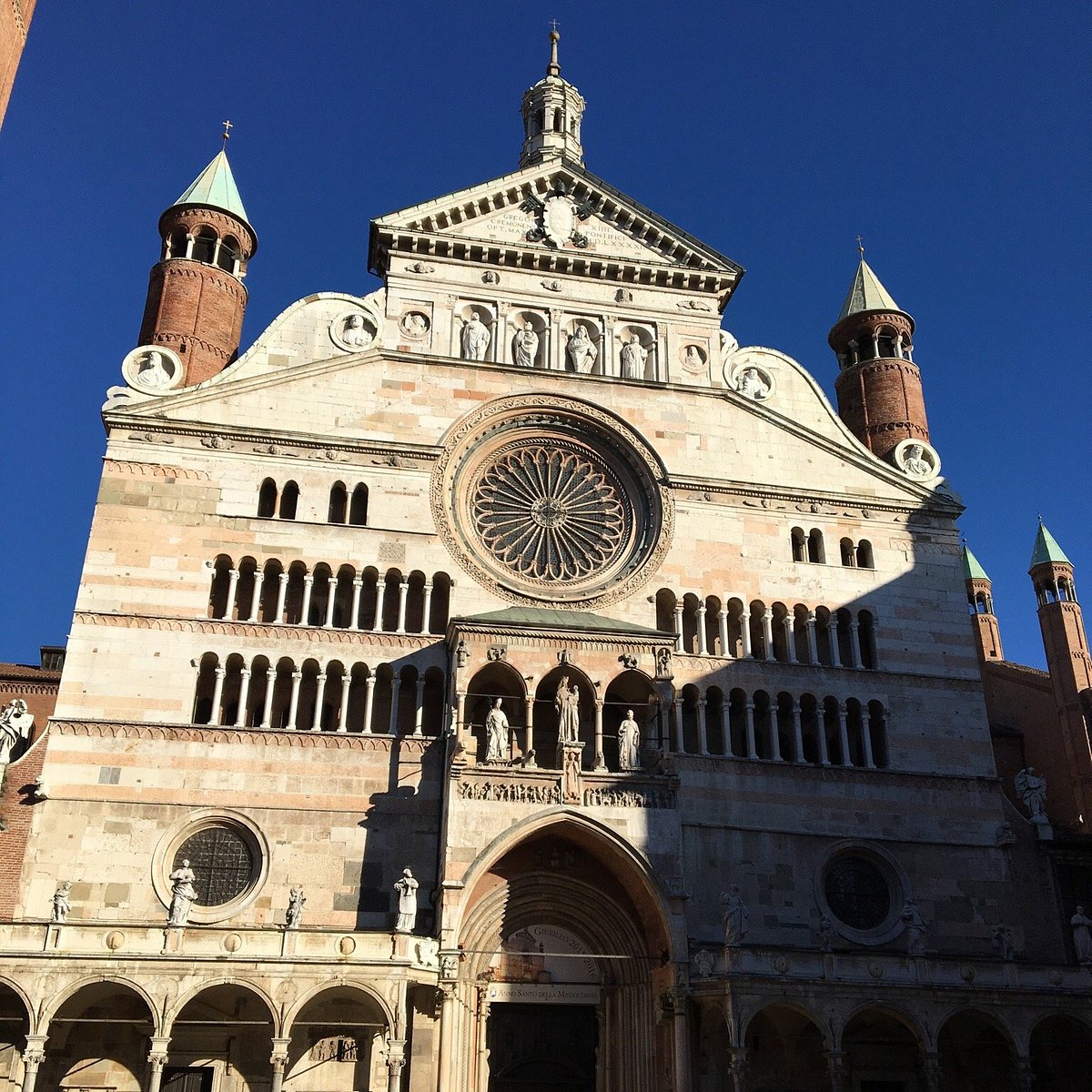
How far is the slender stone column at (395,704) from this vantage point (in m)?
27.5

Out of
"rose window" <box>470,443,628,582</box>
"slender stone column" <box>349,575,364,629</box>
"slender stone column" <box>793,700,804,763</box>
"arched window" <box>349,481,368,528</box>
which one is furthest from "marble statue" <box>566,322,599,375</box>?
"slender stone column" <box>793,700,804,763</box>

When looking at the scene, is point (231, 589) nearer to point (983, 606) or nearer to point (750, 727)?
point (750, 727)

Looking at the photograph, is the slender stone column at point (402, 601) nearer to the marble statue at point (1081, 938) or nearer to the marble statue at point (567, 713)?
the marble statue at point (567, 713)

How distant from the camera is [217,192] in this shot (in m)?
35.3

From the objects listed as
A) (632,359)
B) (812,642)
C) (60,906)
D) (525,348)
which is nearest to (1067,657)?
(812,642)

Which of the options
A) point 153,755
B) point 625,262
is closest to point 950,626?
point 625,262

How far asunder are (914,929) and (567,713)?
29.4 feet

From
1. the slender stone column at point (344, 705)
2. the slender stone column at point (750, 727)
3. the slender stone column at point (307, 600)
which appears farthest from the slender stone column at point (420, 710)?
the slender stone column at point (750, 727)

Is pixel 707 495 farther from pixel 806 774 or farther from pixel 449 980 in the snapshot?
pixel 449 980

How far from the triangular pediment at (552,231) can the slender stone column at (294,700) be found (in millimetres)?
12433

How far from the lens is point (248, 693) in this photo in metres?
27.6

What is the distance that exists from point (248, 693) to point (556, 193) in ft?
57.9

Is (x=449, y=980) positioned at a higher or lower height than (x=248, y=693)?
lower

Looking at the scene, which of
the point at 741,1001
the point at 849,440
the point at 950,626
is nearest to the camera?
the point at 741,1001
